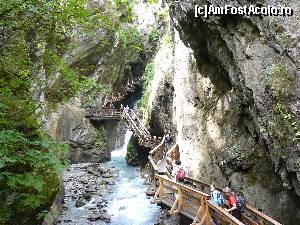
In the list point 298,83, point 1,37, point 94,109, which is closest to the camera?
point 1,37

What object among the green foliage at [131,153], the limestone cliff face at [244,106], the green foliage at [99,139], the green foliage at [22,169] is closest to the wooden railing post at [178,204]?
the limestone cliff face at [244,106]

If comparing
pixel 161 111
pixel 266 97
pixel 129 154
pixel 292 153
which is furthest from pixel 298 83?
pixel 129 154

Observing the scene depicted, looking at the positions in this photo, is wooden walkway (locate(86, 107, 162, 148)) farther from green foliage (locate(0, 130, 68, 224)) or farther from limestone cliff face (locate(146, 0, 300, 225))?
green foliage (locate(0, 130, 68, 224))

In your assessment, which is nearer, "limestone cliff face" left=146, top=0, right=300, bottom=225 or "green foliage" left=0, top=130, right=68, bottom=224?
"green foliage" left=0, top=130, right=68, bottom=224

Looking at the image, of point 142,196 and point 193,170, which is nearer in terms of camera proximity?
point 193,170

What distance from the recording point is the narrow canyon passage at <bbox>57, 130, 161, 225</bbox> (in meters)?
19.0

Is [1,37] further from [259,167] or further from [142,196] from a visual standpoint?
[142,196]

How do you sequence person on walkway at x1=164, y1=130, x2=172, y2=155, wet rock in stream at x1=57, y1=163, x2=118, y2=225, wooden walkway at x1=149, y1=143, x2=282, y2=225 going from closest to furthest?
wooden walkway at x1=149, y1=143, x2=282, y2=225, wet rock in stream at x1=57, y1=163, x2=118, y2=225, person on walkway at x1=164, y1=130, x2=172, y2=155

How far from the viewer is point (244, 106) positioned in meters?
14.2

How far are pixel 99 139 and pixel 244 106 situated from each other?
23.2m

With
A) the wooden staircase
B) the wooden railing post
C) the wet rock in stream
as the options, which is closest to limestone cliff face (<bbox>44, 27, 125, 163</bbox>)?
the wooden staircase

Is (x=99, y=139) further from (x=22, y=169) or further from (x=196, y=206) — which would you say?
(x=22, y=169)

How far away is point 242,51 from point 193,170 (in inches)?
305

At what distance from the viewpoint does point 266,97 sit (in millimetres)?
10594
